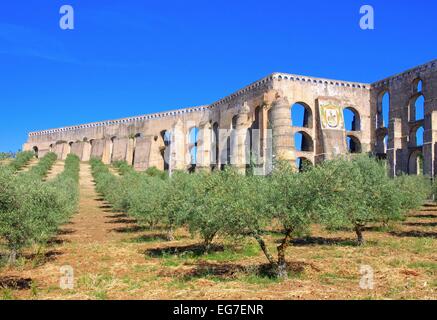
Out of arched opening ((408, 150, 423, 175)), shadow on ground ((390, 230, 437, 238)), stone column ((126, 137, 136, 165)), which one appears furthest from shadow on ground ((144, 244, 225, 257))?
stone column ((126, 137, 136, 165))

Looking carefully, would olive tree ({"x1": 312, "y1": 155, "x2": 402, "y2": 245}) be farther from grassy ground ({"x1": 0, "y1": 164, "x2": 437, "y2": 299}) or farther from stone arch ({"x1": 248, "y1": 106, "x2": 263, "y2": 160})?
stone arch ({"x1": 248, "y1": 106, "x2": 263, "y2": 160})

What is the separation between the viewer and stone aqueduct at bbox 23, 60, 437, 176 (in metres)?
38.4

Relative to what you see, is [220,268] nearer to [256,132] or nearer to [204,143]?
[256,132]

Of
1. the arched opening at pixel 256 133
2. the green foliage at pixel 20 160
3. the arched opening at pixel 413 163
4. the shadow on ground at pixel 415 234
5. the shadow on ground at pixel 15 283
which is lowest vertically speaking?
the shadow on ground at pixel 15 283

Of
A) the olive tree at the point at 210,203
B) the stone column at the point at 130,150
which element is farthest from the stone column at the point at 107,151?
the olive tree at the point at 210,203

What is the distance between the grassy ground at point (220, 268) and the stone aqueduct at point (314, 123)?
13.7 meters

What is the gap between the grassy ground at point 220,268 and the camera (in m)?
9.83

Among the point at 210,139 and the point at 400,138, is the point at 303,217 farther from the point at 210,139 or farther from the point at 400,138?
the point at 210,139

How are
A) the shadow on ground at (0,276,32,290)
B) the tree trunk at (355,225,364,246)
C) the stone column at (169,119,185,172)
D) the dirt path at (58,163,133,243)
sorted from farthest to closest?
1. the stone column at (169,119,185,172)
2. the dirt path at (58,163,133,243)
3. the tree trunk at (355,225,364,246)
4. the shadow on ground at (0,276,32,290)

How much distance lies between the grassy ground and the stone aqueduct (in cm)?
1365

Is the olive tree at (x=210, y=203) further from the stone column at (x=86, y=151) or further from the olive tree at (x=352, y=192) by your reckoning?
the stone column at (x=86, y=151)

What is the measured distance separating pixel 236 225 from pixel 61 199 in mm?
7643

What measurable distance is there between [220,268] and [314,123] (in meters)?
30.9
